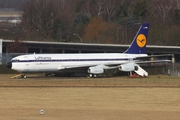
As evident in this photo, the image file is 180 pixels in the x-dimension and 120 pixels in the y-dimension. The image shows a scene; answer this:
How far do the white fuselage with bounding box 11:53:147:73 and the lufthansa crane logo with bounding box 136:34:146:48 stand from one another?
2.91m

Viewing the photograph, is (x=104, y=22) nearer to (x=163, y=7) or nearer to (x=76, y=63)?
(x=163, y=7)

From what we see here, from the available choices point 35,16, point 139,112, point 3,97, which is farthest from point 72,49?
point 139,112

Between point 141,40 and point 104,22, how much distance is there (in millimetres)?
62737

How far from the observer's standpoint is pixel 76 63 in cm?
7412

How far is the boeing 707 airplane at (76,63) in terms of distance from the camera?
2827 inches

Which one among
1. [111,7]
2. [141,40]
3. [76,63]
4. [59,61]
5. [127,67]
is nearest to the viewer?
[59,61]

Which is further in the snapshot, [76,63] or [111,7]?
[111,7]

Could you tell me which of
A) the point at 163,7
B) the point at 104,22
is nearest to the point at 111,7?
the point at 104,22

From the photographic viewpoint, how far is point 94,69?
239ft

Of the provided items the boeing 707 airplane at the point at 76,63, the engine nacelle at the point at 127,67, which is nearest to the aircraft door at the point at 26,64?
the boeing 707 airplane at the point at 76,63

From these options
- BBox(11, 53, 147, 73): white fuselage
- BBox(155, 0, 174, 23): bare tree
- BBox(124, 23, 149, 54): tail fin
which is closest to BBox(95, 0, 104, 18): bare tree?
BBox(155, 0, 174, 23): bare tree

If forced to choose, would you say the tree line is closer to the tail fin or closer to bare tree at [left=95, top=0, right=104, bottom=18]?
bare tree at [left=95, top=0, right=104, bottom=18]

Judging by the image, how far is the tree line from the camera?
424ft

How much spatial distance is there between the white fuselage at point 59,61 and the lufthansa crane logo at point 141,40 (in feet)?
9.54
